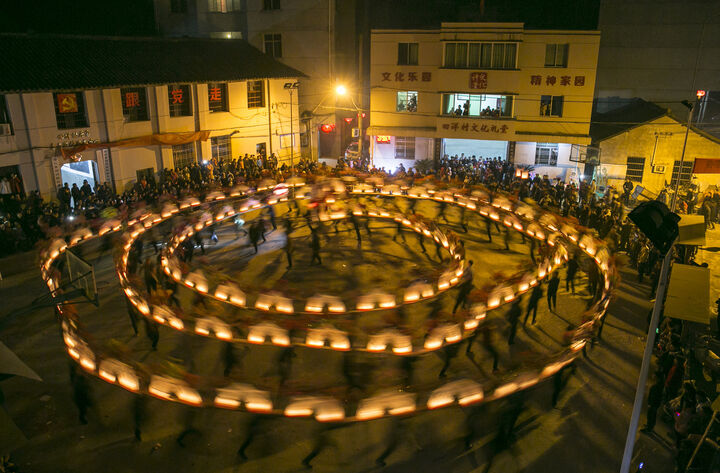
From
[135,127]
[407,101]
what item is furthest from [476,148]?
[135,127]

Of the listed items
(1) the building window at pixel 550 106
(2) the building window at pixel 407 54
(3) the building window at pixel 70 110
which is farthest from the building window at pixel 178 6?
(1) the building window at pixel 550 106

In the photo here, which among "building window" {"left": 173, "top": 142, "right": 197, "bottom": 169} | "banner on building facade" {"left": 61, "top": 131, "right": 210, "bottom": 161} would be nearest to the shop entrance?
"banner on building facade" {"left": 61, "top": 131, "right": 210, "bottom": 161}

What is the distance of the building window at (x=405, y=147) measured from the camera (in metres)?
33.7

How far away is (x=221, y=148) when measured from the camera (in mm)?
32875

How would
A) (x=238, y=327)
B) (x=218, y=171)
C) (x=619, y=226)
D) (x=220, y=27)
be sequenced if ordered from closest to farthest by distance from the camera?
1. (x=238, y=327)
2. (x=619, y=226)
3. (x=218, y=171)
4. (x=220, y=27)

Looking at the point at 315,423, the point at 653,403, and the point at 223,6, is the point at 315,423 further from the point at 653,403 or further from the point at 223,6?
the point at 223,6

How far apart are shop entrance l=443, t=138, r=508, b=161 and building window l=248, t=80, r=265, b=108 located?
1188 cm

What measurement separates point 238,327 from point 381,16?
3362 cm

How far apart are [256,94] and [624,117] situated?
23764 mm

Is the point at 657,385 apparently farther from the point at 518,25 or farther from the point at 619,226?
the point at 518,25

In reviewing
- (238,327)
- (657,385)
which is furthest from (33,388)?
(657,385)

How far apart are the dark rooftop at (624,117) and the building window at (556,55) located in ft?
12.7

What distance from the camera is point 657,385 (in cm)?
1063

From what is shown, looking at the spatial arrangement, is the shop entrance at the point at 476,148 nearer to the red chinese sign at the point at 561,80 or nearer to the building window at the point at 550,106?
the building window at the point at 550,106
